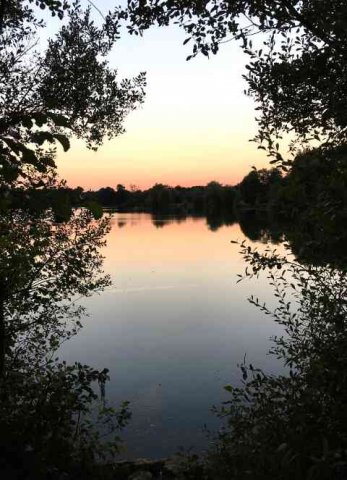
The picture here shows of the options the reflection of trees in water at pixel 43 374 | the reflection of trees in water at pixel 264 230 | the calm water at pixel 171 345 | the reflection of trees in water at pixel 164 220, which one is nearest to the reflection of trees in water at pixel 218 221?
the reflection of trees in water at pixel 264 230

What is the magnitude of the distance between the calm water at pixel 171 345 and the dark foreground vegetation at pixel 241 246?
3.45m

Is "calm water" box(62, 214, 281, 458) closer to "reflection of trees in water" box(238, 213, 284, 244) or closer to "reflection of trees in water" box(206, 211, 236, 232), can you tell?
"reflection of trees in water" box(238, 213, 284, 244)

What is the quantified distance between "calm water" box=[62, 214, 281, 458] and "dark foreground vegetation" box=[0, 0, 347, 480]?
3451 mm

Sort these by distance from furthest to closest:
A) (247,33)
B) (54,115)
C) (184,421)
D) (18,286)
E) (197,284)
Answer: (197,284) → (184,421) → (18,286) → (247,33) → (54,115)

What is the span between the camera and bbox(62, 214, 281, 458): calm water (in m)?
13.4

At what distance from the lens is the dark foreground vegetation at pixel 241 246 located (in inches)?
134

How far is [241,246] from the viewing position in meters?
5.45

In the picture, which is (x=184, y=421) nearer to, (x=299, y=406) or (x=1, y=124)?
(x=299, y=406)

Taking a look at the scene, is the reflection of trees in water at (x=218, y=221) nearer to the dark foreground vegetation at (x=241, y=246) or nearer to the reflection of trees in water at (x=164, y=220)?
the reflection of trees in water at (x=164, y=220)

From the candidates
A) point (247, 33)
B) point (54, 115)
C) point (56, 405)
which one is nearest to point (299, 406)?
point (56, 405)

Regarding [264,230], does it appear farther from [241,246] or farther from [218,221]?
[218,221]

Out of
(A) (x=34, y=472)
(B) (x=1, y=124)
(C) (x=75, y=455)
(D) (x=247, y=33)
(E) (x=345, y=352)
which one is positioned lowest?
(C) (x=75, y=455)

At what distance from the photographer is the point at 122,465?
9812 mm

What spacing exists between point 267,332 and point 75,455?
17.4 meters
